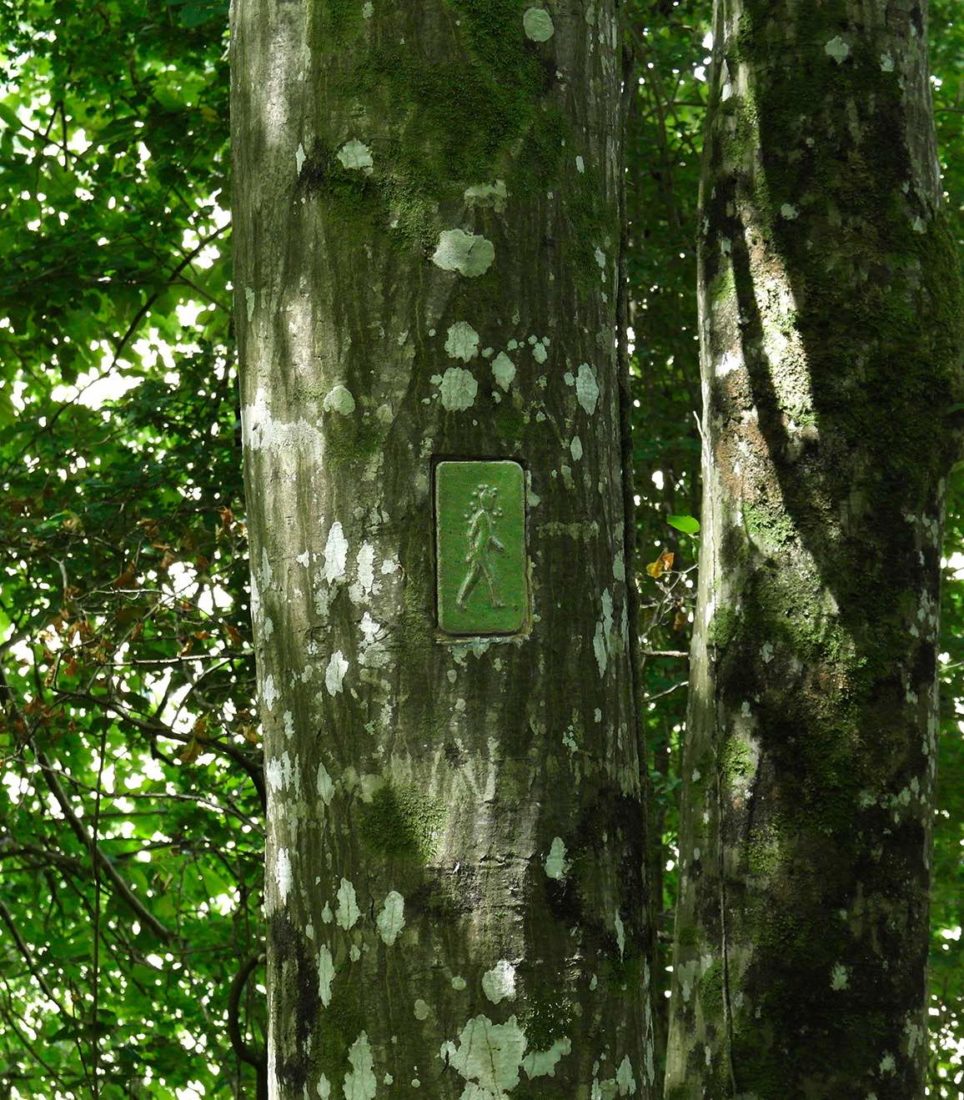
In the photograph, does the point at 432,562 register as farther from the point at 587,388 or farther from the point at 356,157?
the point at 356,157

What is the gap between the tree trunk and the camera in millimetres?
2678

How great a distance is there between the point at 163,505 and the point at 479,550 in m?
3.85

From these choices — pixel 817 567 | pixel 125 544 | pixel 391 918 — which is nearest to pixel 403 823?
pixel 391 918

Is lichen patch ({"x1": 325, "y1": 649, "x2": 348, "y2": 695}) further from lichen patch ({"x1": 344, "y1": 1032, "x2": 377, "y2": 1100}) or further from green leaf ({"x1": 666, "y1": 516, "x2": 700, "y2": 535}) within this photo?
green leaf ({"x1": 666, "y1": 516, "x2": 700, "y2": 535})

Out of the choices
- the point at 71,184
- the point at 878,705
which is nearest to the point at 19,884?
the point at 71,184

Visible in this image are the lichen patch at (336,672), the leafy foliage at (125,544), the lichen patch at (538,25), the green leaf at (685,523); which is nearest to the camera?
the lichen patch at (336,672)

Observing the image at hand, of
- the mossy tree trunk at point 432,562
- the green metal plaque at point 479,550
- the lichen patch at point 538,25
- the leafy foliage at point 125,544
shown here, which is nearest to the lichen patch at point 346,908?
the mossy tree trunk at point 432,562

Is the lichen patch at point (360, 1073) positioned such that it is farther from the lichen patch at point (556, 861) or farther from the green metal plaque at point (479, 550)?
the green metal plaque at point (479, 550)

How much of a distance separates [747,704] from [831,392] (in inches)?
25.7

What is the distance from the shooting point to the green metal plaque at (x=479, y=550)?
164cm

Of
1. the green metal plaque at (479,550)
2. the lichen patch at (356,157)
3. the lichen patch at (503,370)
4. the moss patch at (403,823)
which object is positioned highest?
the lichen patch at (356,157)

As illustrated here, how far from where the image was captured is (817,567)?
2.83m

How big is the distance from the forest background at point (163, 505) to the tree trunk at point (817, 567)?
1.75 m

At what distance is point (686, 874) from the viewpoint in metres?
2.86
